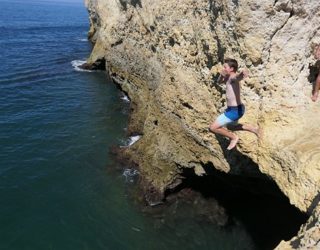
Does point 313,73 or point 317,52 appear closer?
point 317,52

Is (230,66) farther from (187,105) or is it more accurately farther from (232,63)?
(187,105)

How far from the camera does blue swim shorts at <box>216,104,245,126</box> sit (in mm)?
11953

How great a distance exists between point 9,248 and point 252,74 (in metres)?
12.1

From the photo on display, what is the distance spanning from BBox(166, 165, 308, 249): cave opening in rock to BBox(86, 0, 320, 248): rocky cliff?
1.26m

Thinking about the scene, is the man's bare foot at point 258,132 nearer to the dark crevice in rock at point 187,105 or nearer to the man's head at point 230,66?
the man's head at point 230,66

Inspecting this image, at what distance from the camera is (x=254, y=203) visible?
18984 mm

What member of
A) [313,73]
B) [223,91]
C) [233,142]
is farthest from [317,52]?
[233,142]

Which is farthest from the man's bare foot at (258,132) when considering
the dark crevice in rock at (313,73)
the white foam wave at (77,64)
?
the white foam wave at (77,64)

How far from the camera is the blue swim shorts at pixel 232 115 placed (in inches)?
471

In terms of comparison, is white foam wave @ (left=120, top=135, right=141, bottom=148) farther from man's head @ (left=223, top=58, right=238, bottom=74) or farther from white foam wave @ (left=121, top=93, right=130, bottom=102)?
man's head @ (left=223, top=58, right=238, bottom=74)

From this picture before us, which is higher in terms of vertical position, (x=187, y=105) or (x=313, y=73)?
(x=313, y=73)

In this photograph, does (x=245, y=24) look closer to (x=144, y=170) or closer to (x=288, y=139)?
(x=288, y=139)

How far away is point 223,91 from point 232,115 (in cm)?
212

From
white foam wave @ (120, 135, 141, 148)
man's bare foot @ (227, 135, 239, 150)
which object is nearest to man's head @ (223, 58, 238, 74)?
man's bare foot @ (227, 135, 239, 150)
